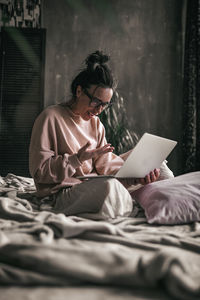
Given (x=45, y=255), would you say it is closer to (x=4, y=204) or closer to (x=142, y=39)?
(x=4, y=204)

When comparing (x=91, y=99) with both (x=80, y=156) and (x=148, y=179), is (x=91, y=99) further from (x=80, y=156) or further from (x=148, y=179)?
(x=148, y=179)

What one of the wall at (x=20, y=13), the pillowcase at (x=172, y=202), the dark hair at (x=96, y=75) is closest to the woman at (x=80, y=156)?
the dark hair at (x=96, y=75)

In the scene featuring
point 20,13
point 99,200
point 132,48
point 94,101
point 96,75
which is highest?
point 20,13

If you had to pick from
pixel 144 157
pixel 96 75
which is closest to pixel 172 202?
pixel 144 157

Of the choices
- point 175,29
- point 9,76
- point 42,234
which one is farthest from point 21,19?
point 42,234

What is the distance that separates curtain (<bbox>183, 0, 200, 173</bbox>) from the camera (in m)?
3.36

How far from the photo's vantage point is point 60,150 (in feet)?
5.20

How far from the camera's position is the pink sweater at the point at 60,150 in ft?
4.69

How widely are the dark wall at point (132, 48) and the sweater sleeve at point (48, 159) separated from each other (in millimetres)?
2520

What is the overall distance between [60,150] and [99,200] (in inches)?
17.4

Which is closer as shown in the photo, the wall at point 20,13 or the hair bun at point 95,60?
the hair bun at point 95,60

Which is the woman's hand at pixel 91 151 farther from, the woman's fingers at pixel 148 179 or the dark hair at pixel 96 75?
the dark hair at pixel 96 75

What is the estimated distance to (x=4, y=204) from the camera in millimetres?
1191

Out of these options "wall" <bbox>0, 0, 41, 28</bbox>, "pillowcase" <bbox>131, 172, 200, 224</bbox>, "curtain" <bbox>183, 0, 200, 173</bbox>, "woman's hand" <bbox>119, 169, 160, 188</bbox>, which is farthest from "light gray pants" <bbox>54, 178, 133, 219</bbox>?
"wall" <bbox>0, 0, 41, 28</bbox>
